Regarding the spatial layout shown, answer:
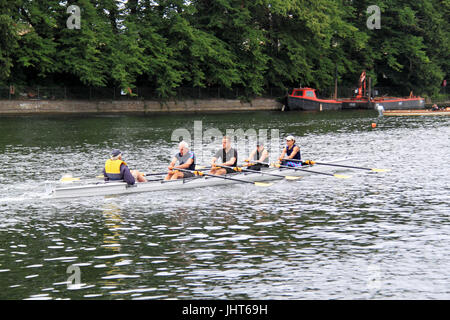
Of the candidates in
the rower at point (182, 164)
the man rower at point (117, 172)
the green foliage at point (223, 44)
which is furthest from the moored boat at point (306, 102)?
the man rower at point (117, 172)

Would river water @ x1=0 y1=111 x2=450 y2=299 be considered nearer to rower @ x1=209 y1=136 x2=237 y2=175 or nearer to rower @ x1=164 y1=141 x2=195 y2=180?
rower @ x1=209 y1=136 x2=237 y2=175

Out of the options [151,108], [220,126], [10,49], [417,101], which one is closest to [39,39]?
[10,49]

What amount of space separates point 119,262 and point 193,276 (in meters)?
1.92

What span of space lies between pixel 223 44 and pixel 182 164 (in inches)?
2164

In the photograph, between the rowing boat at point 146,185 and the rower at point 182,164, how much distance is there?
475 millimetres

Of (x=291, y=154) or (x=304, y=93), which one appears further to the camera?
(x=304, y=93)

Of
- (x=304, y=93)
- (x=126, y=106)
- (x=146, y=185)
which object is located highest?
(x=304, y=93)

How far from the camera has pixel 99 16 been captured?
2657 inches

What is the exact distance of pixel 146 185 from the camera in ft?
74.6

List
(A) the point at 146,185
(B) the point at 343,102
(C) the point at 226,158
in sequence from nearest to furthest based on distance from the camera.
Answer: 1. (A) the point at 146,185
2. (C) the point at 226,158
3. (B) the point at 343,102

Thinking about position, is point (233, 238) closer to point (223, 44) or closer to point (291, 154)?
point (291, 154)

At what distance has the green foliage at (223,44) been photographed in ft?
210

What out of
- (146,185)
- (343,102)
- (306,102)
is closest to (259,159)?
(146,185)

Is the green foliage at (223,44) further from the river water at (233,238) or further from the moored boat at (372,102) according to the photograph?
the river water at (233,238)
